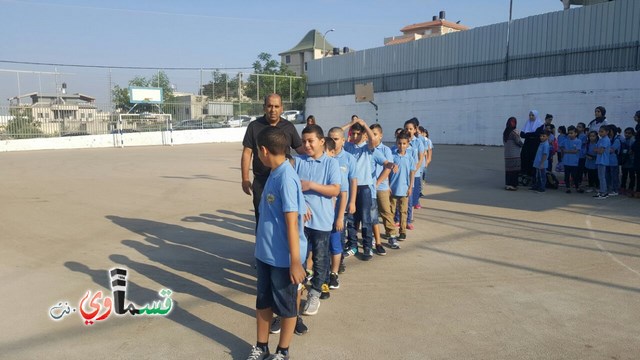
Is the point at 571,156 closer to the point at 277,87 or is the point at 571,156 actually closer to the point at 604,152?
the point at 604,152

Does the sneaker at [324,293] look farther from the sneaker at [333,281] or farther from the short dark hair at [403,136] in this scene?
the short dark hair at [403,136]

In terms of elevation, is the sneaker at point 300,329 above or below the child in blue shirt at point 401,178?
below

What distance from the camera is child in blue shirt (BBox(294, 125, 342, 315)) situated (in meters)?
4.23

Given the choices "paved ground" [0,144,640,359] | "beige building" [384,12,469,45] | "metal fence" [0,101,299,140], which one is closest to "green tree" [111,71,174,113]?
"metal fence" [0,101,299,140]

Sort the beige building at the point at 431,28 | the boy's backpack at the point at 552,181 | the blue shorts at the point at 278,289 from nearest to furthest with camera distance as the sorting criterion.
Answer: the blue shorts at the point at 278,289, the boy's backpack at the point at 552,181, the beige building at the point at 431,28

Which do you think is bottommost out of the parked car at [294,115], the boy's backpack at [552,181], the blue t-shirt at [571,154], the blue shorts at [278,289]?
the boy's backpack at [552,181]

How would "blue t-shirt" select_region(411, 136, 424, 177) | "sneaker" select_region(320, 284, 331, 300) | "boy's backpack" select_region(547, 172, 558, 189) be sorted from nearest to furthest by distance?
"sneaker" select_region(320, 284, 331, 300) < "blue t-shirt" select_region(411, 136, 424, 177) < "boy's backpack" select_region(547, 172, 558, 189)

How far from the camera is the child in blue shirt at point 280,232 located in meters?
3.11

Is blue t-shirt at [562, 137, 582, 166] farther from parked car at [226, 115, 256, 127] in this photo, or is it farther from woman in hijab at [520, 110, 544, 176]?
parked car at [226, 115, 256, 127]

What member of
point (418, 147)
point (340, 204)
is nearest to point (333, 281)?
point (340, 204)

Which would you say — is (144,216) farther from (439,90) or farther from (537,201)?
(439,90)

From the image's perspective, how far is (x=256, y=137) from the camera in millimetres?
4898

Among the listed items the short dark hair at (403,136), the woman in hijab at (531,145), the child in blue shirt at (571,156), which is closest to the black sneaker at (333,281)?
the short dark hair at (403,136)

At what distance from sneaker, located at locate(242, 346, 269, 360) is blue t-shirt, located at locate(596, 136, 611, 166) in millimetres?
9891
